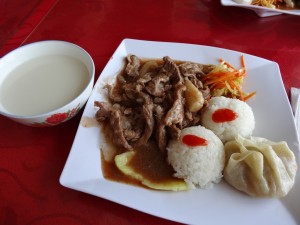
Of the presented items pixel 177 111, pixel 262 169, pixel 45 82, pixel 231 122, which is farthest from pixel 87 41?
pixel 262 169

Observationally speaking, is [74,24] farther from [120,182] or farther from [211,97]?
[120,182]

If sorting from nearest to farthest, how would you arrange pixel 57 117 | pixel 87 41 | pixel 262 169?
pixel 262 169 < pixel 57 117 < pixel 87 41

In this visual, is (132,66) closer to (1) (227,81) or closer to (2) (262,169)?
(1) (227,81)

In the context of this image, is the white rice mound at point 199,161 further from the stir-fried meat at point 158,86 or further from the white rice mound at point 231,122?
the stir-fried meat at point 158,86

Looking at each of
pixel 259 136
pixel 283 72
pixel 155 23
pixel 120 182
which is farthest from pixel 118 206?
pixel 155 23

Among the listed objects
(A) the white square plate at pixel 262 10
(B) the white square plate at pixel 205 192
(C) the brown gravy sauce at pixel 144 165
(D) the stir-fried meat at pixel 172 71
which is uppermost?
(A) the white square plate at pixel 262 10

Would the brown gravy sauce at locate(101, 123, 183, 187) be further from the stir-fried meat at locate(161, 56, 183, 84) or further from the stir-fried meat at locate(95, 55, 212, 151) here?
the stir-fried meat at locate(161, 56, 183, 84)

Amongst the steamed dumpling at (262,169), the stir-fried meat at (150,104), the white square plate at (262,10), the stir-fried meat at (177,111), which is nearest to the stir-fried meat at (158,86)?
the stir-fried meat at (150,104)
